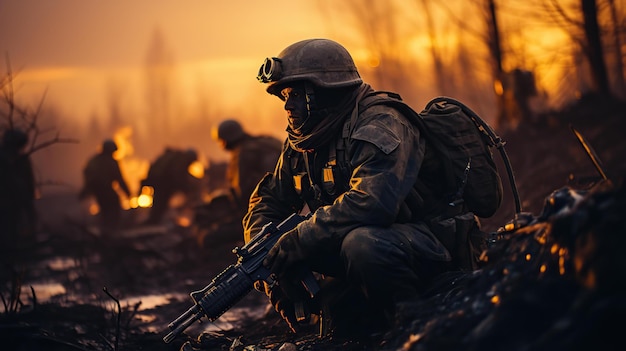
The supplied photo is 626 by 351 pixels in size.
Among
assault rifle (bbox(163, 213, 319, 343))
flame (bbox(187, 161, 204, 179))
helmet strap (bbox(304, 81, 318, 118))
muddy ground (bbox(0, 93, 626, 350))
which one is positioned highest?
helmet strap (bbox(304, 81, 318, 118))

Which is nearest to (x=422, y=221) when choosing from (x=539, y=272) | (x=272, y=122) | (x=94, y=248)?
(x=539, y=272)

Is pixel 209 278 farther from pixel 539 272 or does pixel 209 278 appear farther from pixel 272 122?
pixel 272 122

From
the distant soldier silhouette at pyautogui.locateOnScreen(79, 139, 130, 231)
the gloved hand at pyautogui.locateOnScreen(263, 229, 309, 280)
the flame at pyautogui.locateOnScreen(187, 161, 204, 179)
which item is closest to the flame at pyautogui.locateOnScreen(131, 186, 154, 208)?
the distant soldier silhouette at pyautogui.locateOnScreen(79, 139, 130, 231)

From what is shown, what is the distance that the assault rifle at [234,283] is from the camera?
4605mm

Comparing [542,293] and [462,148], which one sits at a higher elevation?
[462,148]

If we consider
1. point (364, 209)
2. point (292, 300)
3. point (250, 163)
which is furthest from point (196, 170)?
point (364, 209)

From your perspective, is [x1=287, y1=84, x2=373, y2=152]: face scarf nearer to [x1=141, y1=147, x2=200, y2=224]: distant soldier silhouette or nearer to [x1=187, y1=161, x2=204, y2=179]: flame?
[x1=141, y1=147, x2=200, y2=224]: distant soldier silhouette

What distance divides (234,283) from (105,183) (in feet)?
37.8

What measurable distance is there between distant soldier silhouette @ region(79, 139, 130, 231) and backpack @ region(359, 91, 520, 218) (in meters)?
11.6

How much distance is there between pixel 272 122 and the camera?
264 ft

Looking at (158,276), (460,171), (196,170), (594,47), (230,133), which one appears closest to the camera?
(460,171)

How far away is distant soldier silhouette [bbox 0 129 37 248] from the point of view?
11.3 m

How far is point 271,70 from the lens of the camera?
15.8 feet

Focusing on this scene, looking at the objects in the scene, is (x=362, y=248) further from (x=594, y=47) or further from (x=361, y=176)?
(x=594, y=47)
